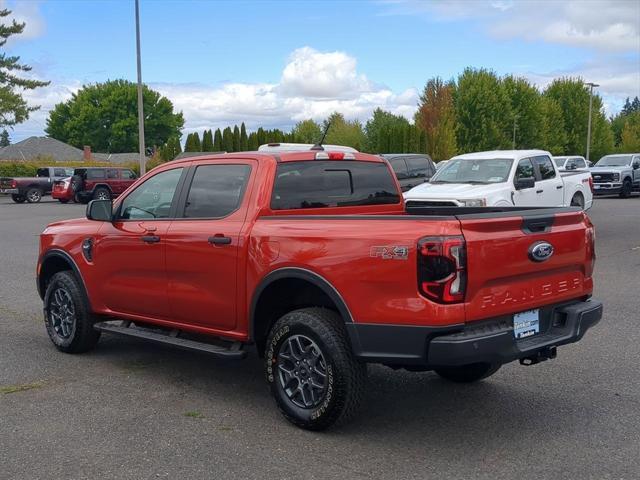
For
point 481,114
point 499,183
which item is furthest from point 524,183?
point 481,114

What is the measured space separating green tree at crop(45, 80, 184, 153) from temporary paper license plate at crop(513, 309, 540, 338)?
99.8m

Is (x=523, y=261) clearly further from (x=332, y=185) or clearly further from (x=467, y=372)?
(x=332, y=185)

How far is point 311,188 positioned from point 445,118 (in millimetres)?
47510

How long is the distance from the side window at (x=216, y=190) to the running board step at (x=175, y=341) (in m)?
0.95

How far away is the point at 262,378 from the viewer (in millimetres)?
5832

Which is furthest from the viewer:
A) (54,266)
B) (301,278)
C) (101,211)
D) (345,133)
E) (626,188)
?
(345,133)

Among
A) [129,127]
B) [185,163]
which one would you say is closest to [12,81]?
[129,127]

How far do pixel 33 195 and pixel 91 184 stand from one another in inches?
151

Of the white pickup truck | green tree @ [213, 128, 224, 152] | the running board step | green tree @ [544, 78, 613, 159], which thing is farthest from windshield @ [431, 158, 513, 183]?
green tree @ [544, 78, 613, 159]

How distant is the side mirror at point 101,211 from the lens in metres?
6.07

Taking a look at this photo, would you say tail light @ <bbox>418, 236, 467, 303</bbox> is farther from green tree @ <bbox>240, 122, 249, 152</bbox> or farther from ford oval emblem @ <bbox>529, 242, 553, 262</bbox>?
green tree @ <bbox>240, 122, 249, 152</bbox>

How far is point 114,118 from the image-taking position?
10119 cm

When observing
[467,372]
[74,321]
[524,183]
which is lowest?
[467,372]

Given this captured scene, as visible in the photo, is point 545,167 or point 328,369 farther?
point 545,167
